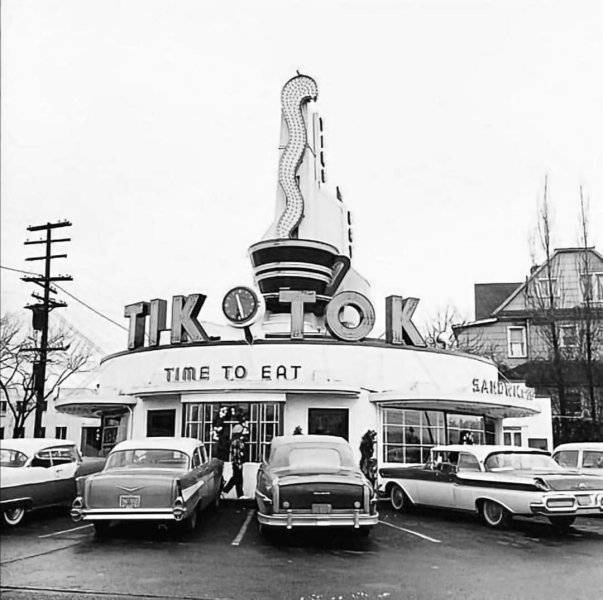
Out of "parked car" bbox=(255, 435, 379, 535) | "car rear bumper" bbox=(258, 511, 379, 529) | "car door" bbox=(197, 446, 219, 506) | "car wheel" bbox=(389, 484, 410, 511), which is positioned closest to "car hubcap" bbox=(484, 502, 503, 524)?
"car wheel" bbox=(389, 484, 410, 511)

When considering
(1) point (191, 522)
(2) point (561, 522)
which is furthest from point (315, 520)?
(2) point (561, 522)

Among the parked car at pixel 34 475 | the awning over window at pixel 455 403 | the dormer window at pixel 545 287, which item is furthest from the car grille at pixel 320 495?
the dormer window at pixel 545 287

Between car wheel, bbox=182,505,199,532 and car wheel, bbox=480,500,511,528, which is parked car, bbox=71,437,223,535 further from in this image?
car wheel, bbox=480,500,511,528

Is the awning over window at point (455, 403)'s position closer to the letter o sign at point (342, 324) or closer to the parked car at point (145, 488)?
the letter o sign at point (342, 324)

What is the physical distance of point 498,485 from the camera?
13797mm

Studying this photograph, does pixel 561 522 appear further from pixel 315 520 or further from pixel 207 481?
pixel 207 481

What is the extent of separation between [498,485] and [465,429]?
8902mm

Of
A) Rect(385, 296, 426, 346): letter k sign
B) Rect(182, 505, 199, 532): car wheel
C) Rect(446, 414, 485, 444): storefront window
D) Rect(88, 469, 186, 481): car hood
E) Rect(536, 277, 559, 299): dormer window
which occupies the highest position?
Rect(536, 277, 559, 299): dormer window

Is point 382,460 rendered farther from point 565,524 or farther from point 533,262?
point 533,262

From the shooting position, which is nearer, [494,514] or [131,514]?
[131,514]

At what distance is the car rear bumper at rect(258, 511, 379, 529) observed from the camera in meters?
11.4

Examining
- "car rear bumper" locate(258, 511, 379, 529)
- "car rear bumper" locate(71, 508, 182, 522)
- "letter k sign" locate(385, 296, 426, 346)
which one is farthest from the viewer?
"letter k sign" locate(385, 296, 426, 346)

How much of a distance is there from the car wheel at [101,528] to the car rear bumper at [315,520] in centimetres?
268

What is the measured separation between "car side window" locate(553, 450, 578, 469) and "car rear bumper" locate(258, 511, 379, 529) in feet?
26.5
